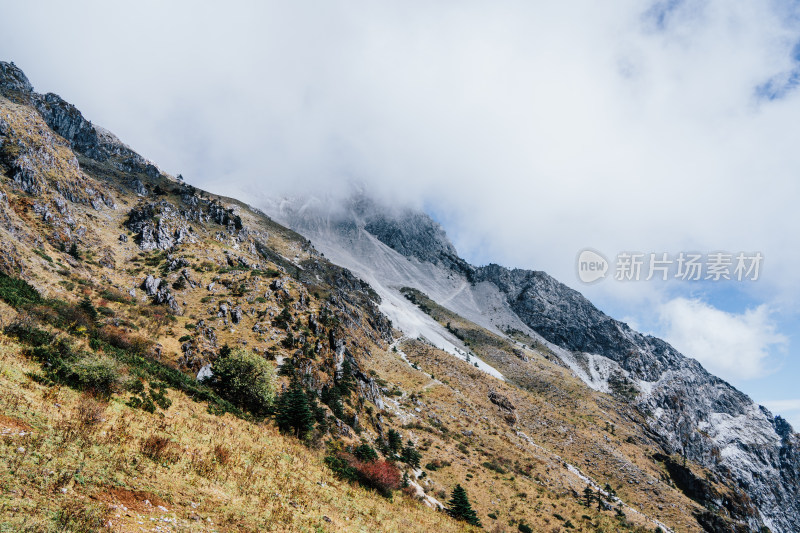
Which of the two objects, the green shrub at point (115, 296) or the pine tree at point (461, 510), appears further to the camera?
the green shrub at point (115, 296)

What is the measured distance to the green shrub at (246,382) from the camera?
32719 mm

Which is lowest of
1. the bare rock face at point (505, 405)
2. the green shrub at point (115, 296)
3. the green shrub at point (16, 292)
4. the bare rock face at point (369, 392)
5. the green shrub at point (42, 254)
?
the green shrub at point (16, 292)

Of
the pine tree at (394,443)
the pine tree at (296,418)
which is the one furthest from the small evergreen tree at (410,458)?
the pine tree at (296,418)

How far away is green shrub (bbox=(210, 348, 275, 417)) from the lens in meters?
32.7

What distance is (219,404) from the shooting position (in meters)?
29.0

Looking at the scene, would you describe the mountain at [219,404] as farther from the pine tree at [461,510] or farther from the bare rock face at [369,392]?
the pine tree at [461,510]

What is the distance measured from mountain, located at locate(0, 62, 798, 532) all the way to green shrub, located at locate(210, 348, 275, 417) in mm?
178

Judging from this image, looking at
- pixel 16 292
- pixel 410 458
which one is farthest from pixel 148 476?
pixel 410 458

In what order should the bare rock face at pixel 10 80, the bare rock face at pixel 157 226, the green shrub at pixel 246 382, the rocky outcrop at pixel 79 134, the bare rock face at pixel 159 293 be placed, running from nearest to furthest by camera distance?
the green shrub at pixel 246 382 → the bare rock face at pixel 159 293 → the bare rock face at pixel 157 226 → the bare rock face at pixel 10 80 → the rocky outcrop at pixel 79 134

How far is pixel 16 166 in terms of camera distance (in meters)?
57.0

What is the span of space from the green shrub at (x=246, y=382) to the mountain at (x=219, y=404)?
178mm

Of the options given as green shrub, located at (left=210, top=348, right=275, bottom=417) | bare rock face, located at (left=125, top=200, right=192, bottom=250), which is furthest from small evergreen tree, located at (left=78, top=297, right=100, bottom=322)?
bare rock face, located at (left=125, top=200, right=192, bottom=250)

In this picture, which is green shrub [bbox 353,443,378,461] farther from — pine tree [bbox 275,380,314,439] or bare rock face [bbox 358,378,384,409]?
bare rock face [bbox 358,378,384,409]

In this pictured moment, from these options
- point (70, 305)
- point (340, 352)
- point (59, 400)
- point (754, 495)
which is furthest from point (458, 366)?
point (754, 495)
